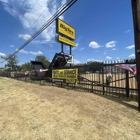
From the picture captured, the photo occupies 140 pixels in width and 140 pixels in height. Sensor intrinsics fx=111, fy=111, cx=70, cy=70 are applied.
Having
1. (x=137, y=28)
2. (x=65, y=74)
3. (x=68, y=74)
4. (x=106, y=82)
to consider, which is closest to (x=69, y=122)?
(x=137, y=28)

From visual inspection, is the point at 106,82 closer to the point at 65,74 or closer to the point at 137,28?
the point at 65,74

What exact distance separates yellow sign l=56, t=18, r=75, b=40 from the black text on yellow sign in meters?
12.3

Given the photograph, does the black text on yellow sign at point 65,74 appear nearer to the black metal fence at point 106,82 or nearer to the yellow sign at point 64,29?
the black metal fence at point 106,82

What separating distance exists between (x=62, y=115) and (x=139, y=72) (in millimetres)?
3472

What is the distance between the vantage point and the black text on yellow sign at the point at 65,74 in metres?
8.25

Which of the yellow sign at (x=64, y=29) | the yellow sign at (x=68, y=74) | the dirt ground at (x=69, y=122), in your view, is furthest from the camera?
the yellow sign at (x=64, y=29)

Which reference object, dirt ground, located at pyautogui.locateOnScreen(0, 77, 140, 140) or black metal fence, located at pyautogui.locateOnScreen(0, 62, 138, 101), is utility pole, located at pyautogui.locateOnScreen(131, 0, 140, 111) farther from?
dirt ground, located at pyautogui.locateOnScreen(0, 77, 140, 140)

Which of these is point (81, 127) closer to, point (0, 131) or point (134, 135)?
point (134, 135)

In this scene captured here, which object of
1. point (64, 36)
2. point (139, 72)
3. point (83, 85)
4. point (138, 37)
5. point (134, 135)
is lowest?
point (134, 135)

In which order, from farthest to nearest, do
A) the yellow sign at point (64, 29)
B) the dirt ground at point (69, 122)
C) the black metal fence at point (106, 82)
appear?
the yellow sign at point (64, 29)
the black metal fence at point (106, 82)
the dirt ground at point (69, 122)

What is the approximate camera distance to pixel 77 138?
2.67 metres

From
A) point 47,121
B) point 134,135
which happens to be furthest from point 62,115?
point 134,135

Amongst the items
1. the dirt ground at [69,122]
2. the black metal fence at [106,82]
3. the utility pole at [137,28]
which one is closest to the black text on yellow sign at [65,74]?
the black metal fence at [106,82]

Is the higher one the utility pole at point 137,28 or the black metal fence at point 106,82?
the utility pole at point 137,28
